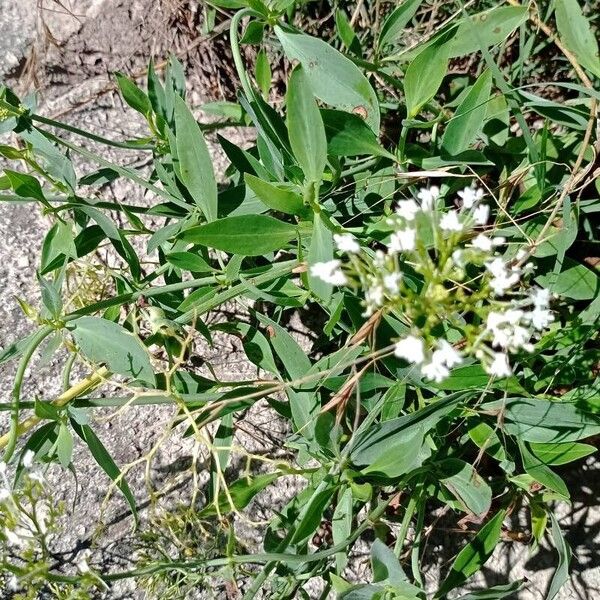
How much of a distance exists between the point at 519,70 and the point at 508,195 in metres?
0.25

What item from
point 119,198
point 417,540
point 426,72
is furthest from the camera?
point 119,198

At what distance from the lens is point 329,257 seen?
2.93ft

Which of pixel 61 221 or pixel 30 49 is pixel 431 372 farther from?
pixel 30 49

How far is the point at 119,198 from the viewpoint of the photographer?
60.5 inches

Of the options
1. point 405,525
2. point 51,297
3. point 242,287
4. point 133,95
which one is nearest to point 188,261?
point 242,287

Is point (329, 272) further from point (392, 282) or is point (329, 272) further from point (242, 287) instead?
point (242, 287)

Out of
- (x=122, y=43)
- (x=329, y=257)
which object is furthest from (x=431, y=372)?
(x=122, y=43)

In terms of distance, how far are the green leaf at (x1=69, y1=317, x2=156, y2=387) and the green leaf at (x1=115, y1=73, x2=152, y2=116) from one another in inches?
15.7

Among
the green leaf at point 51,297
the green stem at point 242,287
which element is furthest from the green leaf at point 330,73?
the green leaf at point 51,297

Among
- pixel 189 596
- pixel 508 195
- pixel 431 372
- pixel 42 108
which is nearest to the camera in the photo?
pixel 431 372

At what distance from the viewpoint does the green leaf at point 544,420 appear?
1.03 meters

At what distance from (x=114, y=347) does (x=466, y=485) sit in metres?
0.57

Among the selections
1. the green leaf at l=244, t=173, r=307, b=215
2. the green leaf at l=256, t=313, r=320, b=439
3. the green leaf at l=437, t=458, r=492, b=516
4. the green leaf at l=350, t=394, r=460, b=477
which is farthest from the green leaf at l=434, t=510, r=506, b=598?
the green leaf at l=244, t=173, r=307, b=215

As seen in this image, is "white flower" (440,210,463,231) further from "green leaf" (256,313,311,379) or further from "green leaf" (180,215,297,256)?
"green leaf" (256,313,311,379)
